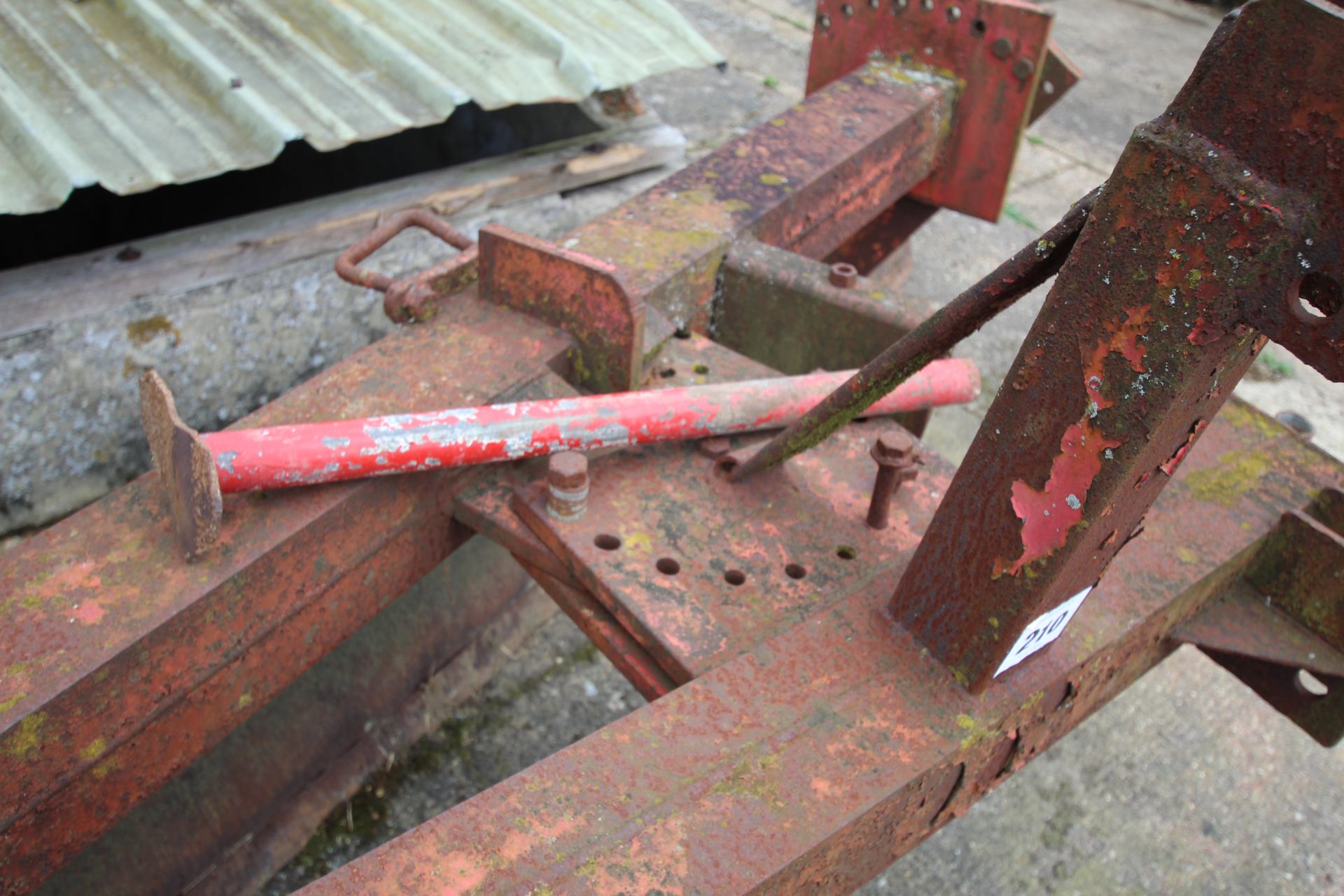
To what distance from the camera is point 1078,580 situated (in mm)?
1239

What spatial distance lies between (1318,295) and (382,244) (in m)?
1.49

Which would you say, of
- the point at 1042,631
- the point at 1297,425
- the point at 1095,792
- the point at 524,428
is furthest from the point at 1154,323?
the point at 1095,792

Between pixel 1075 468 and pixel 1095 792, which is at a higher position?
pixel 1075 468

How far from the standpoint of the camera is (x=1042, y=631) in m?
1.29

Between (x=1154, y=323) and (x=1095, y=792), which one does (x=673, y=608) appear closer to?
(x=1154, y=323)

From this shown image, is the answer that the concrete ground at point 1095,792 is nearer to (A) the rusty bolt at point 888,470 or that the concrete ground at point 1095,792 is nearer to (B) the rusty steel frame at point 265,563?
(B) the rusty steel frame at point 265,563

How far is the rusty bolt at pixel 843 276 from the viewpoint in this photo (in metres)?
2.07

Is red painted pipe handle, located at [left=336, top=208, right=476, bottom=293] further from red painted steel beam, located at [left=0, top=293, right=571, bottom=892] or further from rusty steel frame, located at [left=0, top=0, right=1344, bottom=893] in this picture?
red painted steel beam, located at [left=0, top=293, right=571, bottom=892]

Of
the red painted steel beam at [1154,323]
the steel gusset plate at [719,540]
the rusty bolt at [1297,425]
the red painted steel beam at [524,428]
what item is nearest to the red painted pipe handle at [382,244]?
the red painted steel beam at [524,428]

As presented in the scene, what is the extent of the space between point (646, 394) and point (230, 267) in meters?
1.20

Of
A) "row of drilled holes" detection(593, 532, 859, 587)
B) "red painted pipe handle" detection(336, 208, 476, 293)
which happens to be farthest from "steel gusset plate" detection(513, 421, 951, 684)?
"red painted pipe handle" detection(336, 208, 476, 293)

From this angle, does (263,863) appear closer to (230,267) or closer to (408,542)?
(408,542)

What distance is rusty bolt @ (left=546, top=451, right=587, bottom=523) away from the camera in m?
1.49

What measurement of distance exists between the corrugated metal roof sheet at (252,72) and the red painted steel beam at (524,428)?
824 mm
